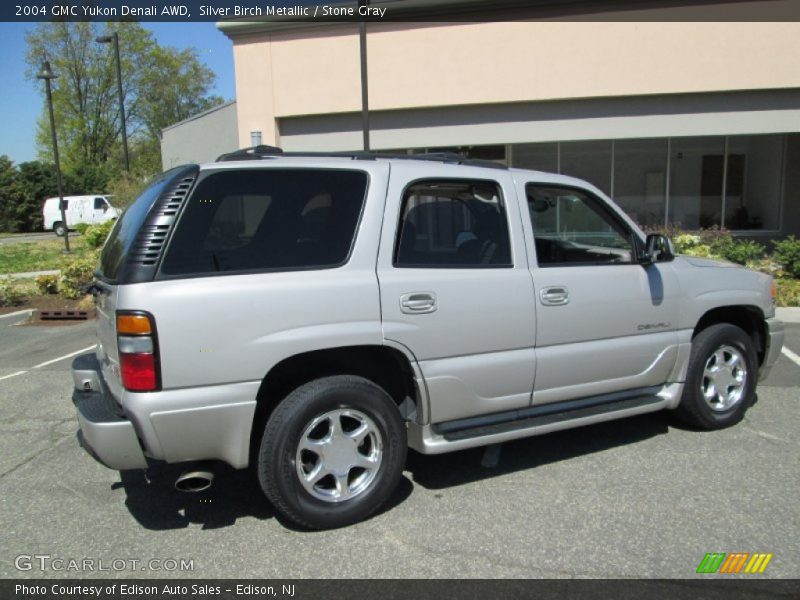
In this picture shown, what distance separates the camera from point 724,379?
15.8ft

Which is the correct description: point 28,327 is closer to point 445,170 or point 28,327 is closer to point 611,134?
point 445,170

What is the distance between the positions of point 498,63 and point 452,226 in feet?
33.7

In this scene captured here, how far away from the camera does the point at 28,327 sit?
9.98 meters

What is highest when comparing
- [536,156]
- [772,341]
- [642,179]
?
[536,156]

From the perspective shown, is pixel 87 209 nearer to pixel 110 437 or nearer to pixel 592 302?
pixel 110 437

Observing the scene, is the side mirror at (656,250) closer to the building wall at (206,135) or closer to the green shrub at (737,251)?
the green shrub at (737,251)

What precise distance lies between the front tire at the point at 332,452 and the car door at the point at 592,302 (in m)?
1.06

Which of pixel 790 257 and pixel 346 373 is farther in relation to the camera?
pixel 790 257

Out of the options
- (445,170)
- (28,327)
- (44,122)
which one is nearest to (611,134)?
(445,170)

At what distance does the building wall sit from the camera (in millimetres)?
20828

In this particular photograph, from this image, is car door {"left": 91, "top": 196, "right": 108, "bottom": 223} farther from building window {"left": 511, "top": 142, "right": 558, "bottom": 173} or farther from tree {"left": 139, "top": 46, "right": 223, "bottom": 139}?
building window {"left": 511, "top": 142, "right": 558, "bottom": 173}

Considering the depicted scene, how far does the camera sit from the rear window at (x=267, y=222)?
3199 millimetres

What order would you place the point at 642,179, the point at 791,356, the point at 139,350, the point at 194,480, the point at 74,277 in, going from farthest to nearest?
the point at 642,179 < the point at 74,277 < the point at 791,356 < the point at 194,480 < the point at 139,350

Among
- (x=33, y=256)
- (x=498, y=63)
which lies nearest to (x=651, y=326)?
(x=498, y=63)
